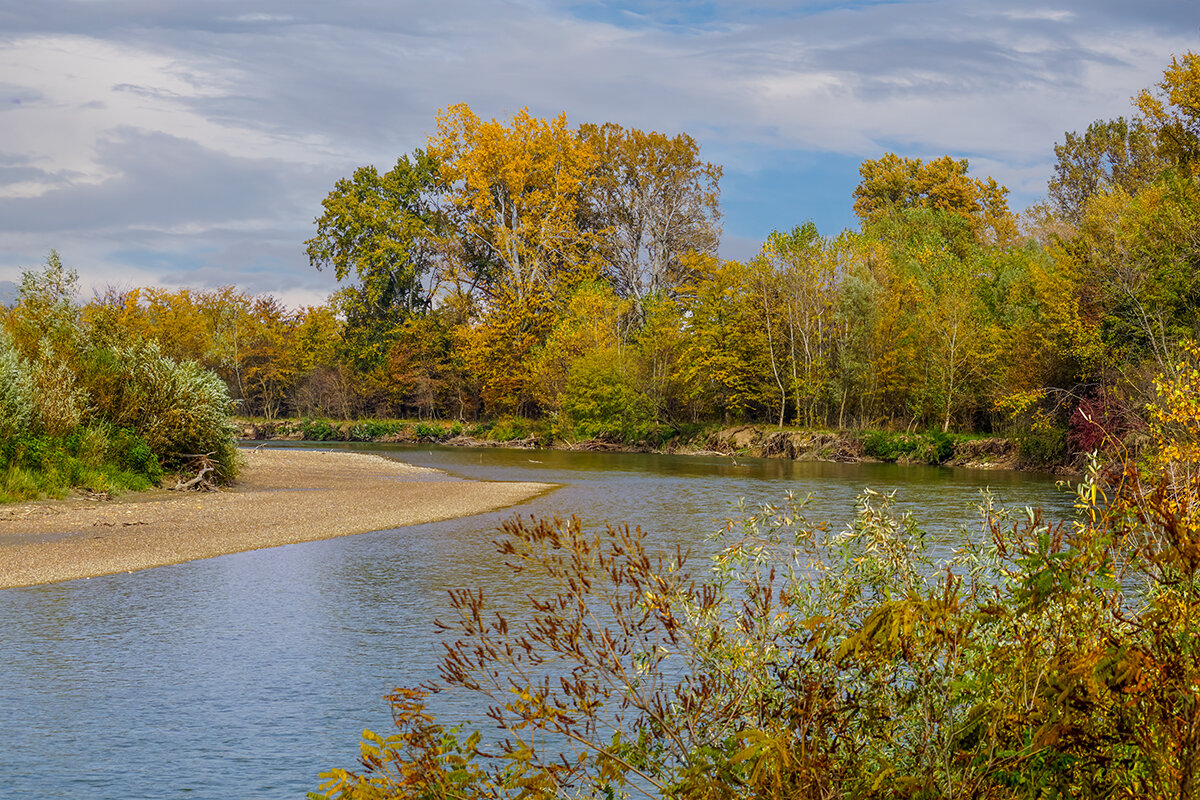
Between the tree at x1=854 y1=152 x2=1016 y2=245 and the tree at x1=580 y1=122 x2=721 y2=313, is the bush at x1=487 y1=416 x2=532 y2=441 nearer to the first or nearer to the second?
the tree at x1=580 y1=122 x2=721 y2=313

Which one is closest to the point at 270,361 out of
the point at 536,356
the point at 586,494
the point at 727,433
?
the point at 536,356

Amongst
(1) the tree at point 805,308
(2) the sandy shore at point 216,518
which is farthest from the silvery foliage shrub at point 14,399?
(1) the tree at point 805,308

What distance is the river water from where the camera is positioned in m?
8.30

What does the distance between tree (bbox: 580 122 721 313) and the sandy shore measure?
33165mm

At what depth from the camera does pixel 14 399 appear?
71.5ft

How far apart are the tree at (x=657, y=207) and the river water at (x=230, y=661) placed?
43235mm

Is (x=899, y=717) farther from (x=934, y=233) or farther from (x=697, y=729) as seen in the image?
(x=934, y=233)

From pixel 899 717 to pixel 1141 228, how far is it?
3538 centimetres

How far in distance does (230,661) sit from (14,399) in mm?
13721

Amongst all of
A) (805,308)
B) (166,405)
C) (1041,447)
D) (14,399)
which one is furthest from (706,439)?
(14,399)

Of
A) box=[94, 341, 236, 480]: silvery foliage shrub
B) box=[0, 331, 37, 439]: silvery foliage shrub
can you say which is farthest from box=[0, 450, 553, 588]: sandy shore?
box=[0, 331, 37, 439]: silvery foliage shrub

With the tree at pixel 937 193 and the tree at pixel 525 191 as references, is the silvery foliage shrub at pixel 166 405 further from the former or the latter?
the tree at pixel 937 193

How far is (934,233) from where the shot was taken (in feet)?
199

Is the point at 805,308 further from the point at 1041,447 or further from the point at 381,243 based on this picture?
the point at 381,243
